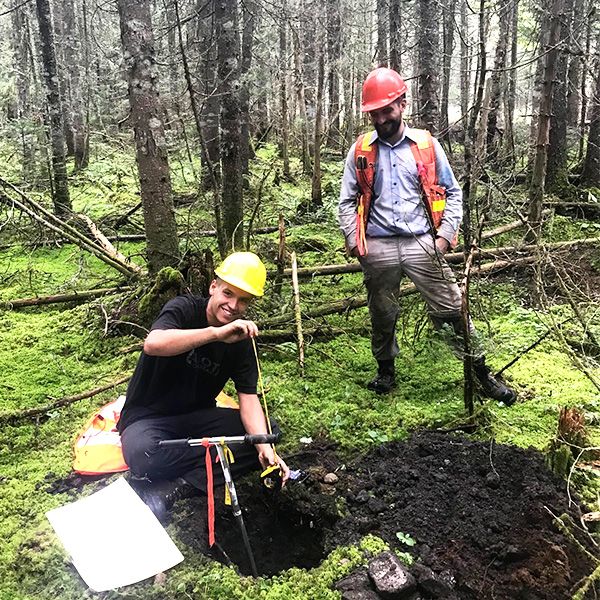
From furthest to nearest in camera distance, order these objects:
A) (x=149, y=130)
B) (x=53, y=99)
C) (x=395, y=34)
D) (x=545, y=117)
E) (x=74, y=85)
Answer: (x=74, y=85), (x=53, y=99), (x=395, y=34), (x=545, y=117), (x=149, y=130)

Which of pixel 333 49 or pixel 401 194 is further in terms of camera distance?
pixel 333 49

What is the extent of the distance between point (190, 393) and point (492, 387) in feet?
7.55

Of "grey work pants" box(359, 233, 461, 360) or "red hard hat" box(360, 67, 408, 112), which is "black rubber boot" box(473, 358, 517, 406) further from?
"red hard hat" box(360, 67, 408, 112)

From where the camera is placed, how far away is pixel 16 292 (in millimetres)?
7125

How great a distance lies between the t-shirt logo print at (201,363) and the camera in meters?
3.43

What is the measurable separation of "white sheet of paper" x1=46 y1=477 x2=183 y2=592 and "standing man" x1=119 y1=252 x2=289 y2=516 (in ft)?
0.43

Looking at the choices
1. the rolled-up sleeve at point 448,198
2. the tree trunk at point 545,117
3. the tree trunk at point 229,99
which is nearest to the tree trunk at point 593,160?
the tree trunk at point 545,117

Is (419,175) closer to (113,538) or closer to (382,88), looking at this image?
(382,88)

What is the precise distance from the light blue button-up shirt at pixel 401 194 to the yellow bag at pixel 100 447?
223 centimetres

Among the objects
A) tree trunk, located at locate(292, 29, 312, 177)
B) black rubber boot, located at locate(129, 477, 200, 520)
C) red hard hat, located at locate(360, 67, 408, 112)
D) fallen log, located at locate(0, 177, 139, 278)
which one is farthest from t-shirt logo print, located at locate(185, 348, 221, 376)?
tree trunk, located at locate(292, 29, 312, 177)

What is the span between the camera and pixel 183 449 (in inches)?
134

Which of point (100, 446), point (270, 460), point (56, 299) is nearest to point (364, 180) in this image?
point (270, 460)

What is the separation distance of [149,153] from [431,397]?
3.41 meters

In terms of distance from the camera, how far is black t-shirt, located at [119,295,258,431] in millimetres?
3416
